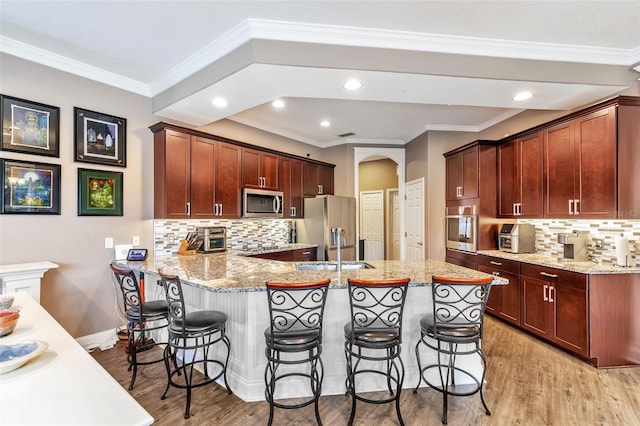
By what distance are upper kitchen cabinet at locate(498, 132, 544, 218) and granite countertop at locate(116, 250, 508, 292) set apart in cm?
177

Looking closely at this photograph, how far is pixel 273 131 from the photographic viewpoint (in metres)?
5.48

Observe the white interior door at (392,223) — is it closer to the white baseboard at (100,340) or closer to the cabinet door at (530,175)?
the cabinet door at (530,175)

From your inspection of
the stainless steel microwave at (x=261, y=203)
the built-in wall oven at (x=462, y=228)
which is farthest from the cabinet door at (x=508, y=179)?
the stainless steel microwave at (x=261, y=203)

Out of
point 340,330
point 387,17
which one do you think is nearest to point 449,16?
point 387,17

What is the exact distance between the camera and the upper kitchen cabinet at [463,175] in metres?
4.52

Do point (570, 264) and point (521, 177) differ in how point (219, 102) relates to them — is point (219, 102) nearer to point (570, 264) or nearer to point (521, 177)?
point (521, 177)

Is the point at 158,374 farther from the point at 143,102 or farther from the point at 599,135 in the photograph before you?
the point at 599,135

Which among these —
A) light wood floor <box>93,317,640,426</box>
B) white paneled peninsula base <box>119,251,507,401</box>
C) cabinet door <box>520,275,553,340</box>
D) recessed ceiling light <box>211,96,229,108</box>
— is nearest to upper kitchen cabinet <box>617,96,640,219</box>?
cabinet door <box>520,275,553,340</box>

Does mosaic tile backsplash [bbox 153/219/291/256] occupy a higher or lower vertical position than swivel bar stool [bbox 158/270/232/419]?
higher

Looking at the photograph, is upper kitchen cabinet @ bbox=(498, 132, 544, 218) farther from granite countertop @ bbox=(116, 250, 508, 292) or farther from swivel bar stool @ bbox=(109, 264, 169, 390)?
swivel bar stool @ bbox=(109, 264, 169, 390)

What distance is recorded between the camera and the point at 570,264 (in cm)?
315

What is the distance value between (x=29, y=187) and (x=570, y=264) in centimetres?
524

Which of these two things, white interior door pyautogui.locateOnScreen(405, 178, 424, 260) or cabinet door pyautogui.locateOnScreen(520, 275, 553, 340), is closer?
cabinet door pyautogui.locateOnScreen(520, 275, 553, 340)

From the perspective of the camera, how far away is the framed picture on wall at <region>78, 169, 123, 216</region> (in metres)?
3.23
